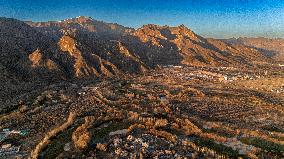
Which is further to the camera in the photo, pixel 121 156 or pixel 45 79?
pixel 45 79

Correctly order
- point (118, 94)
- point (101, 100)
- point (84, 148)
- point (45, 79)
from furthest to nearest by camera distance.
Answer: point (45, 79) → point (118, 94) → point (101, 100) → point (84, 148)

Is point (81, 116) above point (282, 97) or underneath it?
above

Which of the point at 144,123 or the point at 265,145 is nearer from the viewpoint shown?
the point at 265,145

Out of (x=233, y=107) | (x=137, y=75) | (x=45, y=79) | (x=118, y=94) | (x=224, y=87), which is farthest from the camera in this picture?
(x=137, y=75)

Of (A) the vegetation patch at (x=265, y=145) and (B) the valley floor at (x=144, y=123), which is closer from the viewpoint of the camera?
(B) the valley floor at (x=144, y=123)

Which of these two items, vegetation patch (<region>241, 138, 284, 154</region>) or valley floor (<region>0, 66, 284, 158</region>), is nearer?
valley floor (<region>0, 66, 284, 158</region>)

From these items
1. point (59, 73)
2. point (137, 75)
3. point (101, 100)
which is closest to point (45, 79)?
point (59, 73)

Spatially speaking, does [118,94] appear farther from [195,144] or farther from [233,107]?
[195,144]

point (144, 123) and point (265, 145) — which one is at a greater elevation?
point (144, 123)
